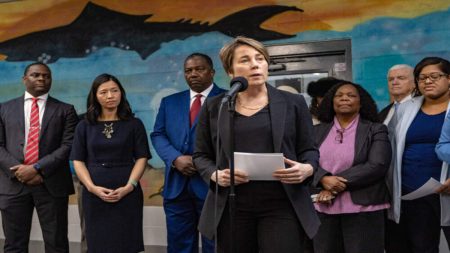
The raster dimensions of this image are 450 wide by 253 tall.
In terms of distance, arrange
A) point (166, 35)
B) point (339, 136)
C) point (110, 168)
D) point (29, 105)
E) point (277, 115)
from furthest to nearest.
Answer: point (166, 35) → point (29, 105) → point (110, 168) → point (339, 136) → point (277, 115)

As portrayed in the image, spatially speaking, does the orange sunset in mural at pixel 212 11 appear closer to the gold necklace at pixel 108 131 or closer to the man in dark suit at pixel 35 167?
the man in dark suit at pixel 35 167

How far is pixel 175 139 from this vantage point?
3.29 metres

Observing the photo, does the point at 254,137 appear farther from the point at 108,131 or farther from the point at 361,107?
the point at 108,131

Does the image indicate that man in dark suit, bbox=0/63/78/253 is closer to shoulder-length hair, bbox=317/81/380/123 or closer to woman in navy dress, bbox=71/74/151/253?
woman in navy dress, bbox=71/74/151/253

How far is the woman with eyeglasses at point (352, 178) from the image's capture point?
8.98 feet

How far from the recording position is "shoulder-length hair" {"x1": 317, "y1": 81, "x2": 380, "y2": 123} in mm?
2965

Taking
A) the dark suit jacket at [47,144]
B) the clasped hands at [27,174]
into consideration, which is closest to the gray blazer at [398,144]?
the dark suit jacket at [47,144]

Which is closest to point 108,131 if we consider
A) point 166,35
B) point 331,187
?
point 331,187

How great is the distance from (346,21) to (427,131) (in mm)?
1632

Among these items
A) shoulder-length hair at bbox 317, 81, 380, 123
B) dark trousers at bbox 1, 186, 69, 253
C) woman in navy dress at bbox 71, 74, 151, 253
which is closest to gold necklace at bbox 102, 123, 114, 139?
woman in navy dress at bbox 71, 74, 151, 253

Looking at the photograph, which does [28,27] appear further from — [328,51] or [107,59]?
[328,51]

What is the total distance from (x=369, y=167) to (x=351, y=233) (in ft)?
1.24

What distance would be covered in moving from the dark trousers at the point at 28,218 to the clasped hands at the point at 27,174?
7 centimetres

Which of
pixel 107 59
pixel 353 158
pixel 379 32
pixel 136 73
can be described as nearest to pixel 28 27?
pixel 107 59
